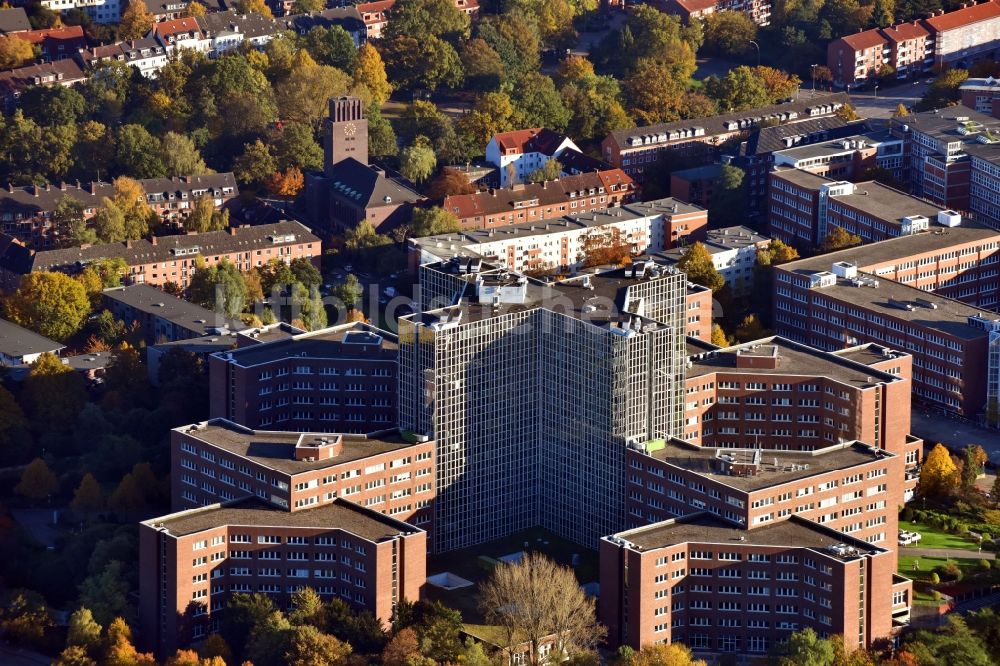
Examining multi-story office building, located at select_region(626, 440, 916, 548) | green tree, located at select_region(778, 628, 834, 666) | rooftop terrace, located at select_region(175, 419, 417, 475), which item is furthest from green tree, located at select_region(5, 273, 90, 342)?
green tree, located at select_region(778, 628, 834, 666)

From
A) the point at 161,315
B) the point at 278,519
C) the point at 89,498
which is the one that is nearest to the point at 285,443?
the point at 278,519

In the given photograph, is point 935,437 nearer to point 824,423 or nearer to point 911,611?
point 824,423

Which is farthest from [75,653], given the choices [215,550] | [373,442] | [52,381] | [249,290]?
[249,290]

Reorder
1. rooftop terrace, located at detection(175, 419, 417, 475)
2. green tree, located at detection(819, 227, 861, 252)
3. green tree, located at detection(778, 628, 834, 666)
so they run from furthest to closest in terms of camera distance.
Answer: green tree, located at detection(819, 227, 861, 252) < rooftop terrace, located at detection(175, 419, 417, 475) < green tree, located at detection(778, 628, 834, 666)

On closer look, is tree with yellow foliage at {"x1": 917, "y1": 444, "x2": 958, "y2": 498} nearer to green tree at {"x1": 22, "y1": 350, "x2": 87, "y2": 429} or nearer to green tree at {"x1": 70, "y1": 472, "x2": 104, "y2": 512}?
green tree at {"x1": 70, "y1": 472, "x2": 104, "y2": 512}

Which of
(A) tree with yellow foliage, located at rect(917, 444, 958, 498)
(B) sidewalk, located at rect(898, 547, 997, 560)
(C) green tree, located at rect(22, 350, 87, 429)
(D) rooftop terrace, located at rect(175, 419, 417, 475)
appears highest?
(D) rooftop terrace, located at rect(175, 419, 417, 475)

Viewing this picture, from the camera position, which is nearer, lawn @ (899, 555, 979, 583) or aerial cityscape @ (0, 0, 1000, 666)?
aerial cityscape @ (0, 0, 1000, 666)
